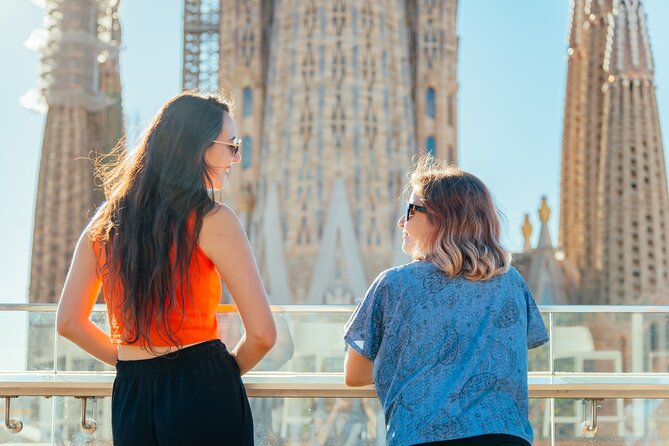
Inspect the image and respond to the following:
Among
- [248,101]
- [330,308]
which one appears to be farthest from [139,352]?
[248,101]

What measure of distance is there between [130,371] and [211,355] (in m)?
0.22

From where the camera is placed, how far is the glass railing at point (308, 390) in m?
3.73

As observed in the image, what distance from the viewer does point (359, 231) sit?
98.6ft

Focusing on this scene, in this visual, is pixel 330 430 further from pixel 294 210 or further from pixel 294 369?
pixel 294 210

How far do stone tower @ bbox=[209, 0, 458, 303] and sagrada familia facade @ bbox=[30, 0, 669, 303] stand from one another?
0.04m

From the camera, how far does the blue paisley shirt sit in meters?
2.68

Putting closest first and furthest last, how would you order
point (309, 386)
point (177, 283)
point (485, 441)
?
1. point (485, 441)
2. point (177, 283)
3. point (309, 386)

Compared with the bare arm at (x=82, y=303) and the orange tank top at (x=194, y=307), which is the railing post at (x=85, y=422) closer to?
the bare arm at (x=82, y=303)

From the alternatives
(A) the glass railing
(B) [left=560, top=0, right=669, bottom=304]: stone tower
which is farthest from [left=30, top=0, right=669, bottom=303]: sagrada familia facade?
(A) the glass railing

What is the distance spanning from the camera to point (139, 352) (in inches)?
111

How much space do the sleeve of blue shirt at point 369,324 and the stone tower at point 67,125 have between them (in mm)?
31557

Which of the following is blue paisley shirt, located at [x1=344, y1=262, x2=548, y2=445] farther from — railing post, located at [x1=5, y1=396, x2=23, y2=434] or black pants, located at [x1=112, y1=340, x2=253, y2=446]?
railing post, located at [x1=5, y1=396, x2=23, y2=434]

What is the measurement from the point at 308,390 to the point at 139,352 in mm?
939

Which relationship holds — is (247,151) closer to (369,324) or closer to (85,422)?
(85,422)
